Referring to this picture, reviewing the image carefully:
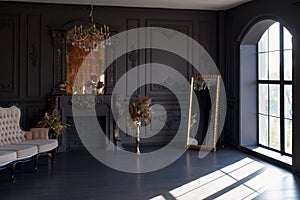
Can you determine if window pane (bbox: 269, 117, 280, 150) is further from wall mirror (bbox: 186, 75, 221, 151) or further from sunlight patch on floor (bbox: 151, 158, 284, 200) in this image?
wall mirror (bbox: 186, 75, 221, 151)

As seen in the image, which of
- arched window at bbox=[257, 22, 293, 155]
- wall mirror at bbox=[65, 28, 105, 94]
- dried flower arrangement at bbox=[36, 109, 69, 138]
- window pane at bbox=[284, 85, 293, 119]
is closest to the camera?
window pane at bbox=[284, 85, 293, 119]

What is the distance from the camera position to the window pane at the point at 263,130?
7898 millimetres

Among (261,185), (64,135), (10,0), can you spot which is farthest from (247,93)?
(10,0)

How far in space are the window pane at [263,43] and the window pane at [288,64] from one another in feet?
2.81

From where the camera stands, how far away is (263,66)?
8.05 m

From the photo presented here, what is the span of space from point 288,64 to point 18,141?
16.3ft

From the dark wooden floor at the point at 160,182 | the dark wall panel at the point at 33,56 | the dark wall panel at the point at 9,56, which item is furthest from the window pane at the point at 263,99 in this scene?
the dark wall panel at the point at 9,56

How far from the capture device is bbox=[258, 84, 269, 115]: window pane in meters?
7.87

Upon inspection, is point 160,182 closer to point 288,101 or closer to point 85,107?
point 288,101

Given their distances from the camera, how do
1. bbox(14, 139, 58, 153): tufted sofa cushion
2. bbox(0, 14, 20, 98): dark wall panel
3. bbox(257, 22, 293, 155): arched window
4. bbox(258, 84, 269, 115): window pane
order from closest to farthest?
1. bbox(14, 139, 58, 153): tufted sofa cushion
2. bbox(257, 22, 293, 155): arched window
3. bbox(258, 84, 269, 115): window pane
4. bbox(0, 14, 20, 98): dark wall panel

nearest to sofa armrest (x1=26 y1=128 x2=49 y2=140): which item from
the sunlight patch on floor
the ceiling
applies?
the ceiling

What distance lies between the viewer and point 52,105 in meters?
8.08

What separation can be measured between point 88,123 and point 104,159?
5.02 ft

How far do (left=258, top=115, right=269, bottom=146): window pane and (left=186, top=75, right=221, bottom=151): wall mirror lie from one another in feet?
2.98
